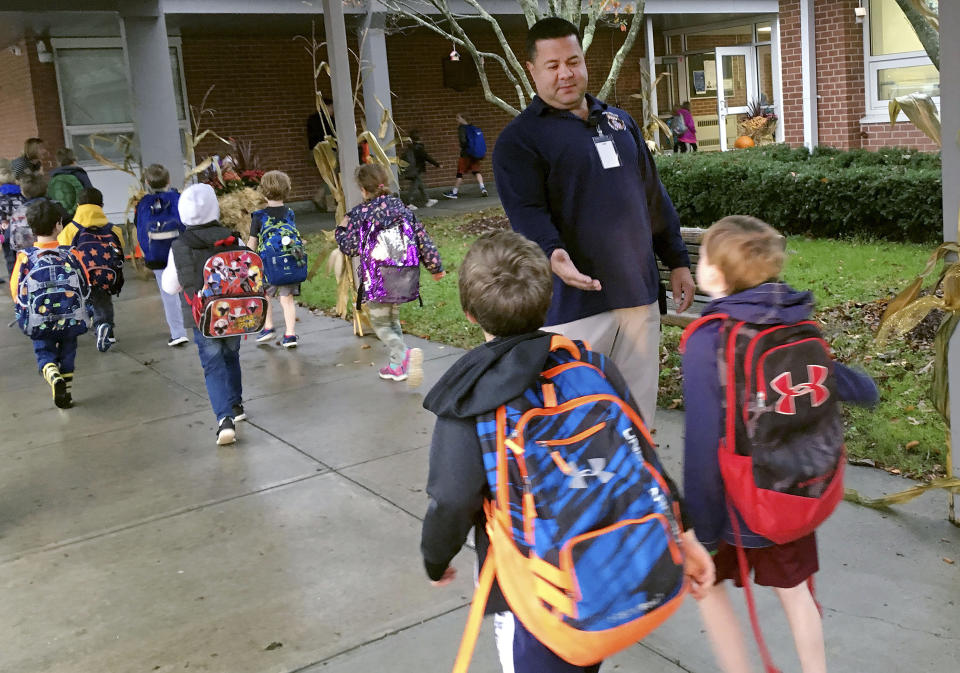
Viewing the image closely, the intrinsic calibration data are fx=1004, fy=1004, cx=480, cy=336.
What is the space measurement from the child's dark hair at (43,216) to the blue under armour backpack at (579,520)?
5659mm

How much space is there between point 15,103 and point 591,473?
783 inches

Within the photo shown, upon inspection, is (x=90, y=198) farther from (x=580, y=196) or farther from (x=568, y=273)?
(x=568, y=273)

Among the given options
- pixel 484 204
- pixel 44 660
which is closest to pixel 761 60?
pixel 484 204

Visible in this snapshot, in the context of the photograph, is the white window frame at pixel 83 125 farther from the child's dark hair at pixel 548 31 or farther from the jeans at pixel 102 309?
the child's dark hair at pixel 548 31

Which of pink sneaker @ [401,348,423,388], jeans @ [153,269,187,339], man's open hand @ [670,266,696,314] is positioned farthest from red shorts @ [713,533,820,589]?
jeans @ [153,269,187,339]

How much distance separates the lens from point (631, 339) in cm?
386

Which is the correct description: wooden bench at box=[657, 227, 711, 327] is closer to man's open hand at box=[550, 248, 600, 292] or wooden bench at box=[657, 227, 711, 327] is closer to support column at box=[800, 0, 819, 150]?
man's open hand at box=[550, 248, 600, 292]

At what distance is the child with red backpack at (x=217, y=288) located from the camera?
589cm

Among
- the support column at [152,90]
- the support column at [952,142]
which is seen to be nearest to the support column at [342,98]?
the support column at [152,90]

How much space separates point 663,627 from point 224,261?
3586 mm

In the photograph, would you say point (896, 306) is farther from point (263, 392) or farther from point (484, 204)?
point (484, 204)

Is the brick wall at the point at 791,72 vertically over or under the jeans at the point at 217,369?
over

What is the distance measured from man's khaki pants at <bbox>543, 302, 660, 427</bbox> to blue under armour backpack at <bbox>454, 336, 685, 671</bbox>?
163 centimetres

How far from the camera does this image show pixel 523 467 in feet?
6.77
